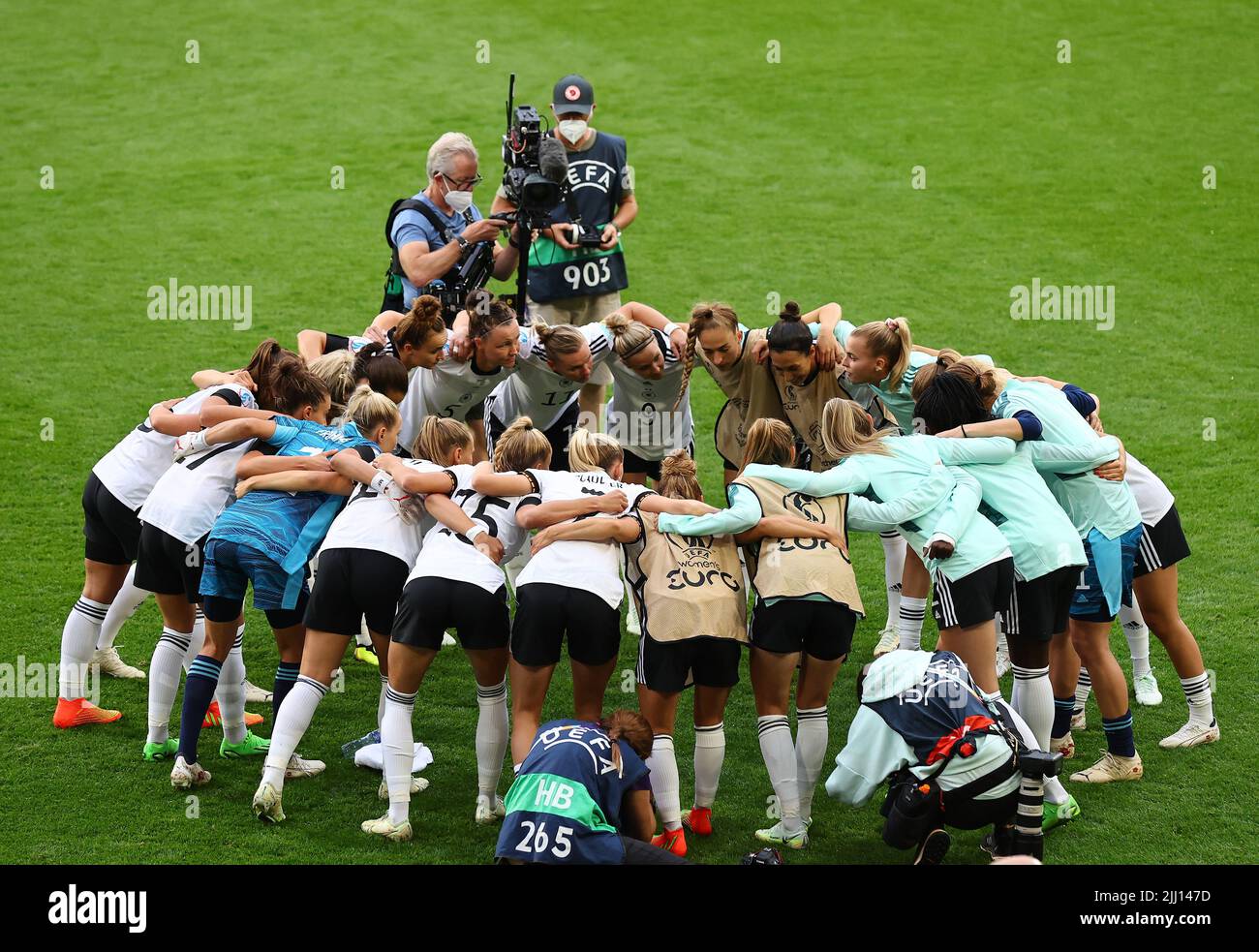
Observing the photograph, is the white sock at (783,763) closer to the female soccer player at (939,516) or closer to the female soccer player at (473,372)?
the female soccer player at (939,516)

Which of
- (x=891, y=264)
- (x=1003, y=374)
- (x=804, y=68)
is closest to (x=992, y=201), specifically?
(x=891, y=264)

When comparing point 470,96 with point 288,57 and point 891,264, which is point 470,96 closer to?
point 288,57

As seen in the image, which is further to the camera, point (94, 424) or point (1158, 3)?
point (1158, 3)

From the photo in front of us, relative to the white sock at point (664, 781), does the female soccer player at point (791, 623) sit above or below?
above

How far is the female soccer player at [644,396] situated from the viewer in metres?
7.21

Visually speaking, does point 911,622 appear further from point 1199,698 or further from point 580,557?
point 580,557

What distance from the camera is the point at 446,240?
25.8ft

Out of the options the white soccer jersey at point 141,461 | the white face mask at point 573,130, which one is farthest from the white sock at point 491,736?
the white face mask at point 573,130

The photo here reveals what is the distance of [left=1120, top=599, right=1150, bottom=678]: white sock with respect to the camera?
6.91 metres

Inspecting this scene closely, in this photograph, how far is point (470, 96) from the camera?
16.6 m

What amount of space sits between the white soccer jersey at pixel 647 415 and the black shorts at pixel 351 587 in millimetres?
2090

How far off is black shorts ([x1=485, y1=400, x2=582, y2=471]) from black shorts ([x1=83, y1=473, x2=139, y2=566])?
2.02 meters

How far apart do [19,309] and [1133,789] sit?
32.9 feet

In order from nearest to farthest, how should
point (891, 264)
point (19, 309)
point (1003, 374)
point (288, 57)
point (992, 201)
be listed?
1. point (1003, 374)
2. point (19, 309)
3. point (891, 264)
4. point (992, 201)
5. point (288, 57)
